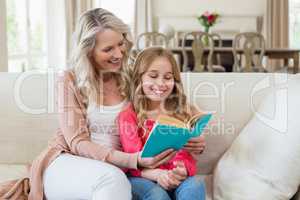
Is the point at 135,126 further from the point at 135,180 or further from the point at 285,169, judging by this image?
the point at 285,169

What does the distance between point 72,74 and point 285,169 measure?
0.82 meters

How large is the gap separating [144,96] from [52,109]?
21.6 inches

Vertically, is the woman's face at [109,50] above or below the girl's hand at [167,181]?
above

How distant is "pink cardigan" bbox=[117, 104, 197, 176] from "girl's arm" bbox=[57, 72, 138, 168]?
0.09 metres

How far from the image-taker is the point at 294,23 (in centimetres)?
750

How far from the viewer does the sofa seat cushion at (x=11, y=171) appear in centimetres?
191

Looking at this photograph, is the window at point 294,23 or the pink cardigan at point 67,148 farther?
the window at point 294,23

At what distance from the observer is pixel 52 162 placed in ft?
5.34

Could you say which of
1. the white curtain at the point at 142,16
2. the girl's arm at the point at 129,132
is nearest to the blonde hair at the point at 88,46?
the girl's arm at the point at 129,132

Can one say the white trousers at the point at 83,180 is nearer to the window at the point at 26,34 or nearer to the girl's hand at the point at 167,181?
the girl's hand at the point at 167,181

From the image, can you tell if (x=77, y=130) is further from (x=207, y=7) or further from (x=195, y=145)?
(x=207, y=7)

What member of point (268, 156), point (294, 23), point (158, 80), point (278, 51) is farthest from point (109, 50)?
point (294, 23)

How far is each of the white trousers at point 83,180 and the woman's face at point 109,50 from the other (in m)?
0.37

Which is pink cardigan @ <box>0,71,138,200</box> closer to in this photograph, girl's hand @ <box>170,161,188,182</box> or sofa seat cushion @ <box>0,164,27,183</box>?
girl's hand @ <box>170,161,188,182</box>
